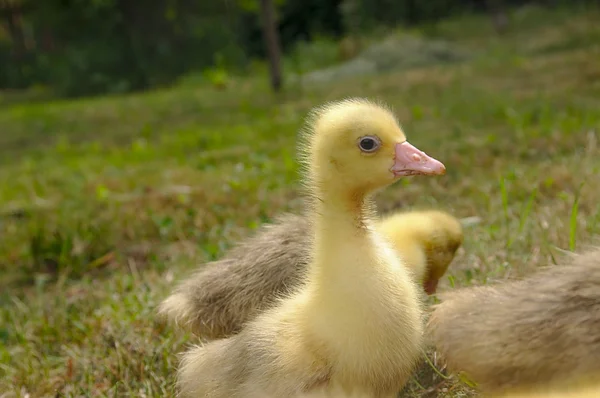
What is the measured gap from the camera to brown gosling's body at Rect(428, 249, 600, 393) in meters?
1.14

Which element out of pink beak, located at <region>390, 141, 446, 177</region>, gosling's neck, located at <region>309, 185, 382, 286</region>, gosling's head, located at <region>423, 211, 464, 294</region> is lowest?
gosling's head, located at <region>423, 211, 464, 294</region>

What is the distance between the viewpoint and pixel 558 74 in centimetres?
655

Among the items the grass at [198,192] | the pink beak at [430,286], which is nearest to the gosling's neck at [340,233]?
the grass at [198,192]

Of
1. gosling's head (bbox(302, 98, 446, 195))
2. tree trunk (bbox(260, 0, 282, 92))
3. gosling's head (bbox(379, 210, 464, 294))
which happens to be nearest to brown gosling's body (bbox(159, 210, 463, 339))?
gosling's head (bbox(379, 210, 464, 294))

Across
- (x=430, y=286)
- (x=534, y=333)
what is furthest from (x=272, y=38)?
(x=534, y=333)

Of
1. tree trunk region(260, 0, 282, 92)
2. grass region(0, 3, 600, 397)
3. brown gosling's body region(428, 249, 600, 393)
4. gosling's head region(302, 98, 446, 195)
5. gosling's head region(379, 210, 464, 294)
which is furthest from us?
tree trunk region(260, 0, 282, 92)

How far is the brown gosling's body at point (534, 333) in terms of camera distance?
1.14 meters

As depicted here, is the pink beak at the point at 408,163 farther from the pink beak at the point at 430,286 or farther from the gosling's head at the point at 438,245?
the pink beak at the point at 430,286

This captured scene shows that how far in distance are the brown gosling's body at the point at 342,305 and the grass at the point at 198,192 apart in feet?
0.85

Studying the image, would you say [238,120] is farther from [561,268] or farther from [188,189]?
[561,268]

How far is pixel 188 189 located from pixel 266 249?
240cm

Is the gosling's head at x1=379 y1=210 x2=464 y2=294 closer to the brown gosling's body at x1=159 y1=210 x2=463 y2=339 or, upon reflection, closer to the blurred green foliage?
the brown gosling's body at x1=159 y1=210 x2=463 y2=339

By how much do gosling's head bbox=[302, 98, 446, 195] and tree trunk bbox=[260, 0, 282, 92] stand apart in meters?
6.10

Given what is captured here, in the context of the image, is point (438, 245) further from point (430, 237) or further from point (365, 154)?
point (365, 154)
